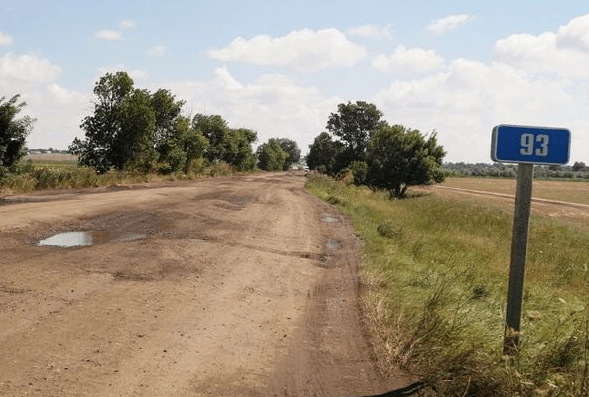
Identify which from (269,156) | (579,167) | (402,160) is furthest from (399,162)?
(579,167)

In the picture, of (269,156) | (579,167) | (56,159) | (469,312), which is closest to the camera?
(469,312)

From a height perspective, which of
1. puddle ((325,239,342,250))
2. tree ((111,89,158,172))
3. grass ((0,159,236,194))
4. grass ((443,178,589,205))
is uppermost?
tree ((111,89,158,172))

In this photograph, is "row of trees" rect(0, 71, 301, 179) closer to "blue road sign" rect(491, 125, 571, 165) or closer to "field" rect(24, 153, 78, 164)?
"field" rect(24, 153, 78, 164)

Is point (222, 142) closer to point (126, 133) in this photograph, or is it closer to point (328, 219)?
point (126, 133)

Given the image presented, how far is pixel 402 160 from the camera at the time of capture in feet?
144

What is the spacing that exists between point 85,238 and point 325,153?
254 feet

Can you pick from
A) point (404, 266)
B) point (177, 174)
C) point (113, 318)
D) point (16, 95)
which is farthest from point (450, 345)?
point (177, 174)

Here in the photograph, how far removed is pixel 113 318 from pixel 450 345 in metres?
3.53

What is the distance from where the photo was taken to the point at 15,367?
3.78 m

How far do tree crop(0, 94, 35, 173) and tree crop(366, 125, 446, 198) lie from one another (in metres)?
33.6

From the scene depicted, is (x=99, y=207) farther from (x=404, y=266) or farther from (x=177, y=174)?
(x=177, y=174)

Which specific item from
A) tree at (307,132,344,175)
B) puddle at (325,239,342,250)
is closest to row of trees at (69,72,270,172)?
puddle at (325,239,342,250)

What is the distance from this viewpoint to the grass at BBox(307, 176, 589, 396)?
3891mm

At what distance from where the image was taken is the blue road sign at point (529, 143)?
3.62 meters
